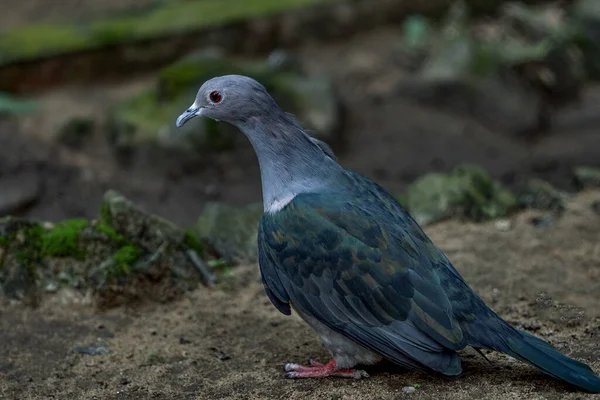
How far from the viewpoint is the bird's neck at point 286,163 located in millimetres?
4828

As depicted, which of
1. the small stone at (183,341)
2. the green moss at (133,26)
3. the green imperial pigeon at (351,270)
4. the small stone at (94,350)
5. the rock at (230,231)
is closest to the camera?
the green imperial pigeon at (351,270)

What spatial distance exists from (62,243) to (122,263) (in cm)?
48

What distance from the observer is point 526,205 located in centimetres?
726

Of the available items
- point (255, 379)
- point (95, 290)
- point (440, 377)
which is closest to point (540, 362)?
point (440, 377)

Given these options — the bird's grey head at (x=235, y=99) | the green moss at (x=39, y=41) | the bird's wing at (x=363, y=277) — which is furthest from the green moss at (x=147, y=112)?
the bird's wing at (x=363, y=277)

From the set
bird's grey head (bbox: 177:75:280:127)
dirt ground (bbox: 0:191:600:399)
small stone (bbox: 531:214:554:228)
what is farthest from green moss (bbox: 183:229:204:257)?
small stone (bbox: 531:214:554:228)

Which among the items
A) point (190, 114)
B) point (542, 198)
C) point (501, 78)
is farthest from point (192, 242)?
point (501, 78)

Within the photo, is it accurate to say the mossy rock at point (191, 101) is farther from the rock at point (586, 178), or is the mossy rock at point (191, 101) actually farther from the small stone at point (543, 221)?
the small stone at point (543, 221)

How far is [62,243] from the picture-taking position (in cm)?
607

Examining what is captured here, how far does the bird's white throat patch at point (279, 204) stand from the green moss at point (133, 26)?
5.31 m

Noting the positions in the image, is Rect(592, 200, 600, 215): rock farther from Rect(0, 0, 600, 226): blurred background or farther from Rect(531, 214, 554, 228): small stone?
Rect(0, 0, 600, 226): blurred background

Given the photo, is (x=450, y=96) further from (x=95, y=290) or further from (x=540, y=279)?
(x=95, y=290)

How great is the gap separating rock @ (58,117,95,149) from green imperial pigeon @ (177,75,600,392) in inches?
159

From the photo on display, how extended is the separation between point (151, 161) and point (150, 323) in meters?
2.90
